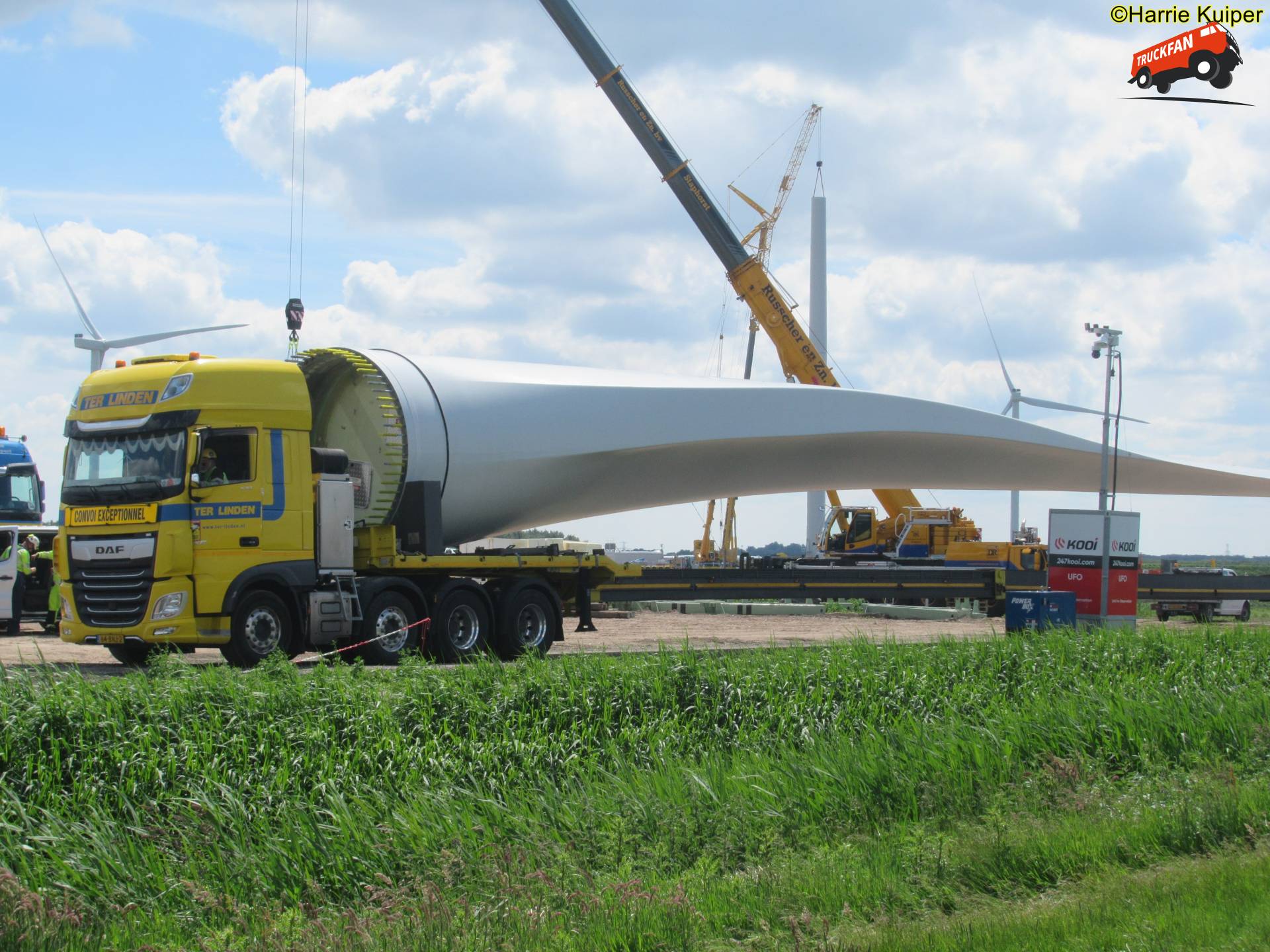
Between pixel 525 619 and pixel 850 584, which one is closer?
pixel 525 619

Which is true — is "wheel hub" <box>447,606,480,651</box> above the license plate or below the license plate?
below

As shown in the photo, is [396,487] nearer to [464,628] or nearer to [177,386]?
[464,628]

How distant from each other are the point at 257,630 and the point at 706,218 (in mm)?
20791

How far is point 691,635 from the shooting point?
2541 centimetres

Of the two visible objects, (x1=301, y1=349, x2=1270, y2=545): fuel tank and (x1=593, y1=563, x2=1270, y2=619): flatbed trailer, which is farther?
(x1=593, y1=563, x2=1270, y2=619): flatbed trailer

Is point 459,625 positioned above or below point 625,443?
below

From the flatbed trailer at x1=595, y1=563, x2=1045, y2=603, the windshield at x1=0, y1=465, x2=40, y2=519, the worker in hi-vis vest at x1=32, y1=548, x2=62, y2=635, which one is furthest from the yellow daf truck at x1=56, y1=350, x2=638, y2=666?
the windshield at x1=0, y1=465, x2=40, y2=519

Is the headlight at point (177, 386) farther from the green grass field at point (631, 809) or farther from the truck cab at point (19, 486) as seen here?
the truck cab at point (19, 486)

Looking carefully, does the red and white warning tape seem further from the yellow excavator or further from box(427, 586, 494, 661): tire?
the yellow excavator

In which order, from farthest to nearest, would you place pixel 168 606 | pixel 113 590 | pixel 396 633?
pixel 396 633 < pixel 113 590 < pixel 168 606

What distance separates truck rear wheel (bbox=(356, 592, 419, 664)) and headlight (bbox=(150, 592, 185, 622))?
2557 millimetres

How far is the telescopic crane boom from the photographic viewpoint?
108 feet

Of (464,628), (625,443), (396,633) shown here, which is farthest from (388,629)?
(625,443)

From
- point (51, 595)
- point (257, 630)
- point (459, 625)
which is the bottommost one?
point (51, 595)
